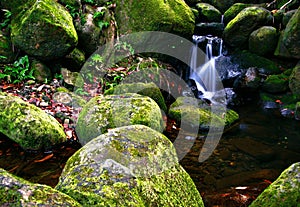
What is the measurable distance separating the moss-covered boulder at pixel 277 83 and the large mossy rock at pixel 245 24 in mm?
1801

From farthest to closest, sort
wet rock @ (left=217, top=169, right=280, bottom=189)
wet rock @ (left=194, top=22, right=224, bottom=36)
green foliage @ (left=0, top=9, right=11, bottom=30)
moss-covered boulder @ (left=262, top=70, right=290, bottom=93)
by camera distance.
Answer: wet rock @ (left=194, top=22, right=224, bottom=36)
moss-covered boulder @ (left=262, top=70, right=290, bottom=93)
green foliage @ (left=0, top=9, right=11, bottom=30)
wet rock @ (left=217, top=169, right=280, bottom=189)

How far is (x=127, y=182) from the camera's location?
2.33 m

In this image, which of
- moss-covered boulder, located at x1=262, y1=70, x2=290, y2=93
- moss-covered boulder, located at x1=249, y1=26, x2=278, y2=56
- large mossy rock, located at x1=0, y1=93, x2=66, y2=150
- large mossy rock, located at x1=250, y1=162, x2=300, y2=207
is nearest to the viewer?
large mossy rock, located at x1=250, y1=162, x2=300, y2=207

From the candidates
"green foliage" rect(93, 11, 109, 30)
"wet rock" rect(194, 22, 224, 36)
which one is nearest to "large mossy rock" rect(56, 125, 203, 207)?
"green foliage" rect(93, 11, 109, 30)

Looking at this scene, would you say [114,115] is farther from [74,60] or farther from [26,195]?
[26,195]

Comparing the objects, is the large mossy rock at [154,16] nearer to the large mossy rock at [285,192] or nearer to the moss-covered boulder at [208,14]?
the moss-covered boulder at [208,14]

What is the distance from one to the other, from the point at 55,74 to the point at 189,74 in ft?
17.0

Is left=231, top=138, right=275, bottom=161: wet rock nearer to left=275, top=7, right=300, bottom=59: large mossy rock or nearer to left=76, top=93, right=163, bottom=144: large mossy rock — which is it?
left=76, top=93, right=163, bottom=144: large mossy rock

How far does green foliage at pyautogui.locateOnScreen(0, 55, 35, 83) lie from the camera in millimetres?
6757

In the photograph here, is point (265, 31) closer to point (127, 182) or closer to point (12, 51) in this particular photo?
point (12, 51)

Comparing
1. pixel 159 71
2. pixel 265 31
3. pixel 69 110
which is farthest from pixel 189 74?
A: pixel 69 110

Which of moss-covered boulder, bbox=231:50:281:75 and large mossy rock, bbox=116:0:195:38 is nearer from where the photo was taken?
large mossy rock, bbox=116:0:195:38

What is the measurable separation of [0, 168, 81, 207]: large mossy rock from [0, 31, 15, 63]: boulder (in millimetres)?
5879

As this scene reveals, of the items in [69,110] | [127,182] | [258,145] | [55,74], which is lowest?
[258,145]
